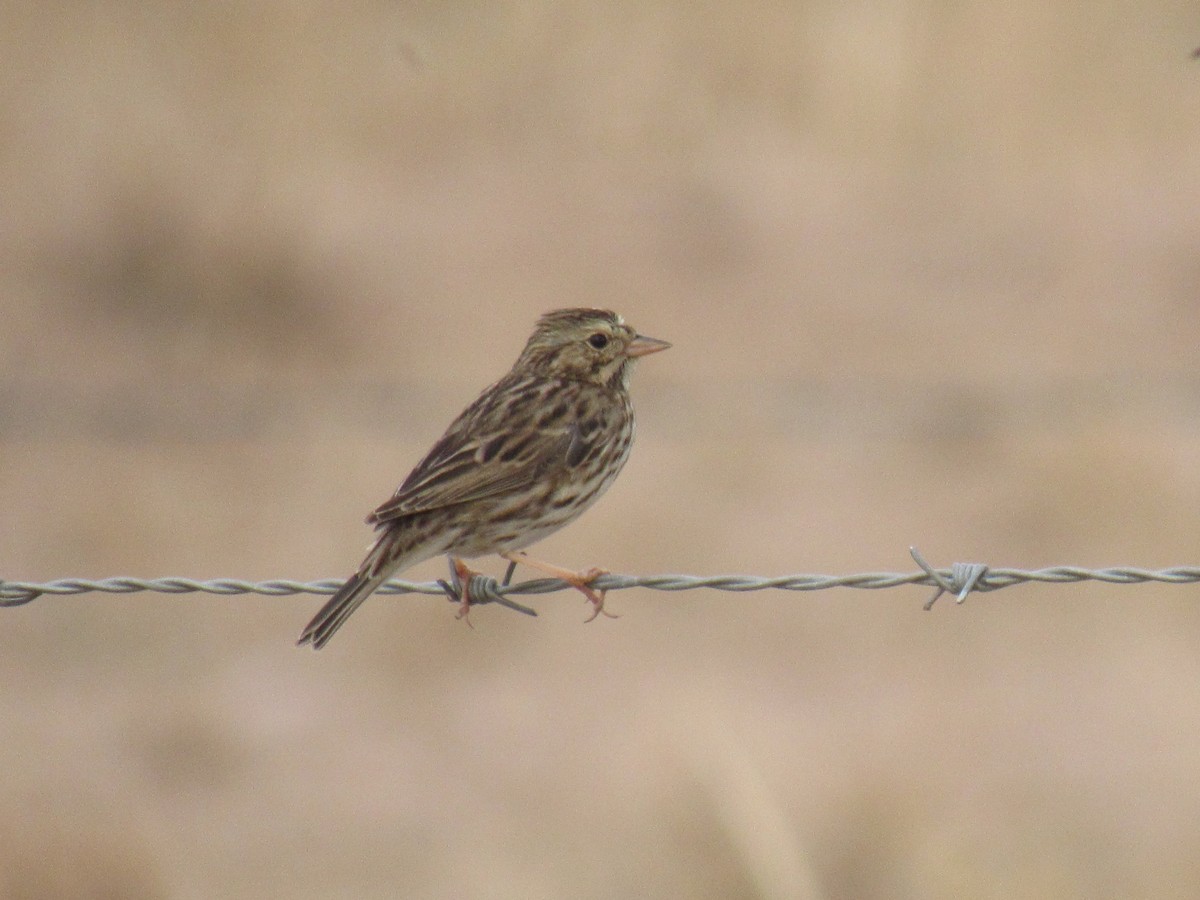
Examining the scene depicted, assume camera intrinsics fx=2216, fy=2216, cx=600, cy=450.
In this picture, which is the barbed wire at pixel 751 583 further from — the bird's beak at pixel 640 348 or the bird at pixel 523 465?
the bird's beak at pixel 640 348

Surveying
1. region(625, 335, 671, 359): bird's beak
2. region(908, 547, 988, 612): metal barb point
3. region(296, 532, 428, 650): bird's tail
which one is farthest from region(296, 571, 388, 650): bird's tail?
region(908, 547, 988, 612): metal barb point

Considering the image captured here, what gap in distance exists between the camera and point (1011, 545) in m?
16.4

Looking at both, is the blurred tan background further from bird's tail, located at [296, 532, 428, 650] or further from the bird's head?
bird's tail, located at [296, 532, 428, 650]

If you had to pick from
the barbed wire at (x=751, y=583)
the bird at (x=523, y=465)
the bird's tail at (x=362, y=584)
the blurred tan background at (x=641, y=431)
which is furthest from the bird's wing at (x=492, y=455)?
the blurred tan background at (x=641, y=431)

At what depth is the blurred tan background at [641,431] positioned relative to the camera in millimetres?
13227

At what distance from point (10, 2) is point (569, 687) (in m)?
10.2

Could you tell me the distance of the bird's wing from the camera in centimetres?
820

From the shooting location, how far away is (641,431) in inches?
690

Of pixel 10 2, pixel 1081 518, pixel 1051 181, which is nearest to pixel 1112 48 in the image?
pixel 1051 181

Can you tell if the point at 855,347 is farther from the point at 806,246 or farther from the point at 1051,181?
the point at 1051,181

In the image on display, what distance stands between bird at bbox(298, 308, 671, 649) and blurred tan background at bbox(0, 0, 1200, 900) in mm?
2555

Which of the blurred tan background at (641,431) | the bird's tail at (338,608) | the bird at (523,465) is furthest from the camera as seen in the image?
the blurred tan background at (641,431)

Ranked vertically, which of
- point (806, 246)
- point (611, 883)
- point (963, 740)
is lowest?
point (611, 883)

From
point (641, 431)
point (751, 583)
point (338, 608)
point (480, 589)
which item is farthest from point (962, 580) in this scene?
point (641, 431)
